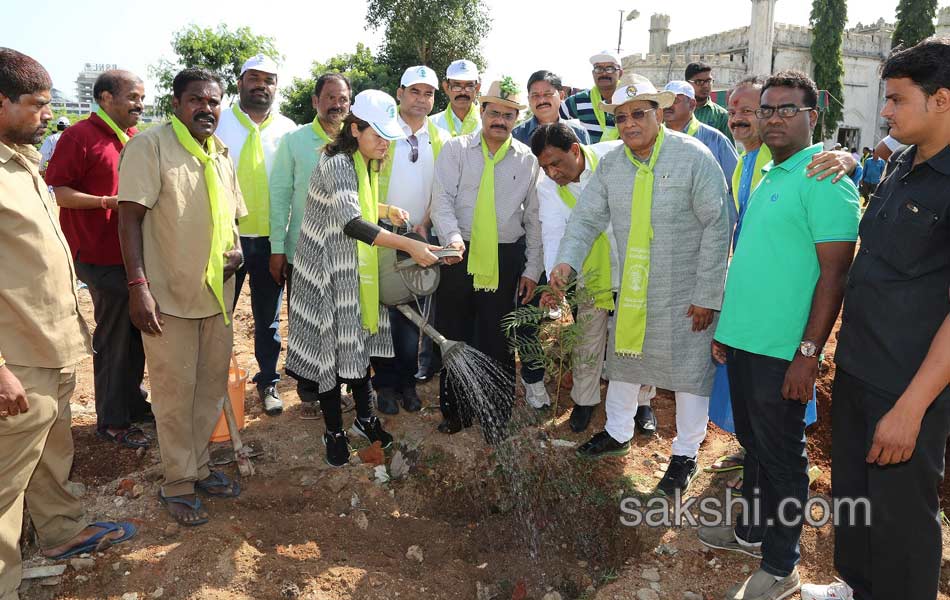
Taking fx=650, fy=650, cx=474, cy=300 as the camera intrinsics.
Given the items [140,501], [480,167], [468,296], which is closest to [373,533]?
[140,501]

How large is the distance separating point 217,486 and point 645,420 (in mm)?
2811

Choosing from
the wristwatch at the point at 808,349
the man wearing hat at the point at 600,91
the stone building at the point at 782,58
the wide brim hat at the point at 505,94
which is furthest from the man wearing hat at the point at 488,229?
the stone building at the point at 782,58

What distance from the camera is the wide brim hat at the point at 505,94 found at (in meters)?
3.99

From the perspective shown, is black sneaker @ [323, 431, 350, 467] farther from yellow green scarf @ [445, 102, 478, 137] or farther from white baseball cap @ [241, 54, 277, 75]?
yellow green scarf @ [445, 102, 478, 137]

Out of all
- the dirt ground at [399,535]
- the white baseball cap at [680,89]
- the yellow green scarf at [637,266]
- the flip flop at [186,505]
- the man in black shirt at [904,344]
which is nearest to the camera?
the man in black shirt at [904,344]

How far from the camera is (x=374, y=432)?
14.1 ft

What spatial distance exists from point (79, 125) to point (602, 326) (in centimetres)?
351

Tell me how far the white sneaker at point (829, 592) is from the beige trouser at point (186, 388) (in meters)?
3.10

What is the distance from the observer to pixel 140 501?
3.65 m

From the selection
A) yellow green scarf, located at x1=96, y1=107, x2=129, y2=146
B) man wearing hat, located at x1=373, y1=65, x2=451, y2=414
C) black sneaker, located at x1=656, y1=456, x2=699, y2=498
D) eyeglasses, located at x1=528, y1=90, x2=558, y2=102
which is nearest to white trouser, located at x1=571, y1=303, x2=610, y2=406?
black sneaker, located at x1=656, y1=456, x2=699, y2=498

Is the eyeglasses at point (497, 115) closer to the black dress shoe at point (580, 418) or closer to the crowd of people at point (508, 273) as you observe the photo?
the crowd of people at point (508, 273)

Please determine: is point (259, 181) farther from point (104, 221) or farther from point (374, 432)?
point (374, 432)

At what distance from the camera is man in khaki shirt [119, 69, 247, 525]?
3160 mm

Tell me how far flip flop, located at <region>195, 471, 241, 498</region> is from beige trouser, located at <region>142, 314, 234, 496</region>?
2.2 inches
